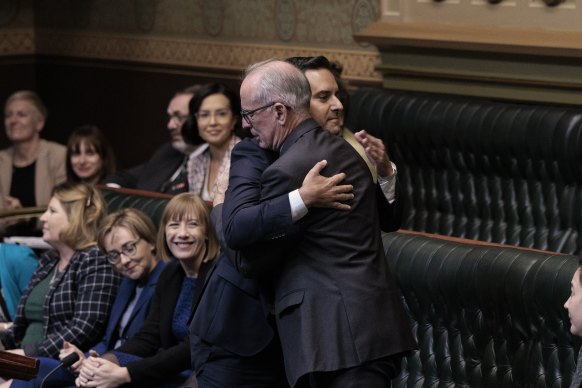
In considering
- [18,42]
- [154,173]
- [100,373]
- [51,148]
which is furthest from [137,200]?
[18,42]

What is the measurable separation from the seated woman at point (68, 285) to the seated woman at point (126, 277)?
8cm

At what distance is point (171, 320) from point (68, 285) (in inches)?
29.2

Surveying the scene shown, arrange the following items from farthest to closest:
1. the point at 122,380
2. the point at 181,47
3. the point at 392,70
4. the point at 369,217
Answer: the point at 181,47
the point at 392,70
the point at 122,380
the point at 369,217

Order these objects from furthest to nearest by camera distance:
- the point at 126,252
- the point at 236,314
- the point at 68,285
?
the point at 68,285 → the point at 126,252 → the point at 236,314

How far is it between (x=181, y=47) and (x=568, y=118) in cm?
341

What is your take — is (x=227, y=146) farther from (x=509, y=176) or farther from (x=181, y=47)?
(x=181, y=47)

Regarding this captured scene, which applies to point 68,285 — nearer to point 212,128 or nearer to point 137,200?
point 137,200

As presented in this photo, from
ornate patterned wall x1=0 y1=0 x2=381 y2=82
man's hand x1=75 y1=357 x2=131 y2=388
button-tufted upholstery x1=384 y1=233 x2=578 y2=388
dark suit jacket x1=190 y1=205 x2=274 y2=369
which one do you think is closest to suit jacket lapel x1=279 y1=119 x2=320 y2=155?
dark suit jacket x1=190 y1=205 x2=274 y2=369

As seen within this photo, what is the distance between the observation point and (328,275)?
3539 mm

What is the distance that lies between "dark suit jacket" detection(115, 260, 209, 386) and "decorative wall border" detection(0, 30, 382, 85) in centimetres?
246

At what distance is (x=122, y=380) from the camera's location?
5.05m

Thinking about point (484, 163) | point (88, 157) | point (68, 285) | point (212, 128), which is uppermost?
point (212, 128)

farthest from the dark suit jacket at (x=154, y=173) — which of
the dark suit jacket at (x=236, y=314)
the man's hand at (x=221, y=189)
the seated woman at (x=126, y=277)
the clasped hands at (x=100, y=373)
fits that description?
the dark suit jacket at (x=236, y=314)

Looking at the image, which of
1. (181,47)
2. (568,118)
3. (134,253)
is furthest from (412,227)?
(181,47)
